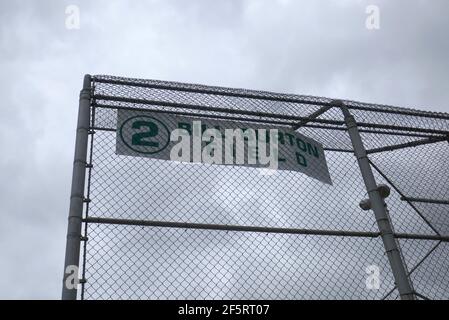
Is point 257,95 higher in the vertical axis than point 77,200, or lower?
higher

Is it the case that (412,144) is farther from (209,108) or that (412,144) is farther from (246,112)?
(209,108)

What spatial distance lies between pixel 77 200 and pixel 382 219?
7.71 ft

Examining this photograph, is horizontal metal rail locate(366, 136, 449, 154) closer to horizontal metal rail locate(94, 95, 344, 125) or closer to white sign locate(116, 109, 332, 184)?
horizontal metal rail locate(94, 95, 344, 125)

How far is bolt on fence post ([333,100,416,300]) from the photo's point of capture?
3736mm

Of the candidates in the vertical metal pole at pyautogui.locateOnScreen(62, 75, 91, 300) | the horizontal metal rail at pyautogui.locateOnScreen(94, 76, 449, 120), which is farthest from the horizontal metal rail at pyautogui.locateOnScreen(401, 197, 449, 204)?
the vertical metal pole at pyautogui.locateOnScreen(62, 75, 91, 300)

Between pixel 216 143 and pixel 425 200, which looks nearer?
pixel 216 143

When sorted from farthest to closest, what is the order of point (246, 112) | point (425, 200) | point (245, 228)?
point (425, 200), point (246, 112), point (245, 228)

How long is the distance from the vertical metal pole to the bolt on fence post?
7.52 feet

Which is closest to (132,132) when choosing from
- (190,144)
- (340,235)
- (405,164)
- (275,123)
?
(190,144)

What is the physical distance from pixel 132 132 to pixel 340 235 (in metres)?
1.84

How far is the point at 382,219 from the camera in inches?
155

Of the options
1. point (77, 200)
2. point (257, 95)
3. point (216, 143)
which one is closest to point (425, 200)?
point (257, 95)
